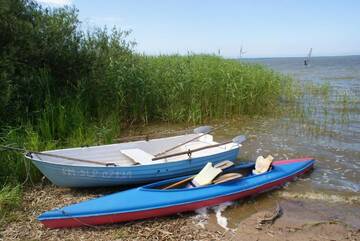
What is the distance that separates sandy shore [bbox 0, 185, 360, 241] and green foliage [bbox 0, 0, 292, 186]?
930 mm

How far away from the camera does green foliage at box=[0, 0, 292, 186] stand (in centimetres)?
715

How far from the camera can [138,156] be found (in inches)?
266

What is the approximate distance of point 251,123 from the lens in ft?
38.0

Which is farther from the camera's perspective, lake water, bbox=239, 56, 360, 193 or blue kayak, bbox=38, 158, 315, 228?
lake water, bbox=239, 56, 360, 193

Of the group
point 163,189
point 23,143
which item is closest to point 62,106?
point 23,143

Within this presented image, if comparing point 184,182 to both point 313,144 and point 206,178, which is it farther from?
point 313,144

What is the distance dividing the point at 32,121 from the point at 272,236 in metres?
5.47

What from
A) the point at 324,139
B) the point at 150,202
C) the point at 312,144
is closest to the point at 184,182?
the point at 150,202

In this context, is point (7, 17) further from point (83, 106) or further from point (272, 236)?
point (272, 236)

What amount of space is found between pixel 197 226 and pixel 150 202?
783 millimetres

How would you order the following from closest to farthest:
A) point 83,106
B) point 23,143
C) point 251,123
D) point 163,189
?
point 163,189 → point 23,143 → point 83,106 → point 251,123

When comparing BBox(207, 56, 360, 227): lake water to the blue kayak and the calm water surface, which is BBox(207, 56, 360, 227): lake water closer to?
the calm water surface

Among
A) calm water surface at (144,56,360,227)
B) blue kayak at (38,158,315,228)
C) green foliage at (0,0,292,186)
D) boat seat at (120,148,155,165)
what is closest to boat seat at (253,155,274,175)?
blue kayak at (38,158,315,228)

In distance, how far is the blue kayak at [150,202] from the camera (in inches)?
192
